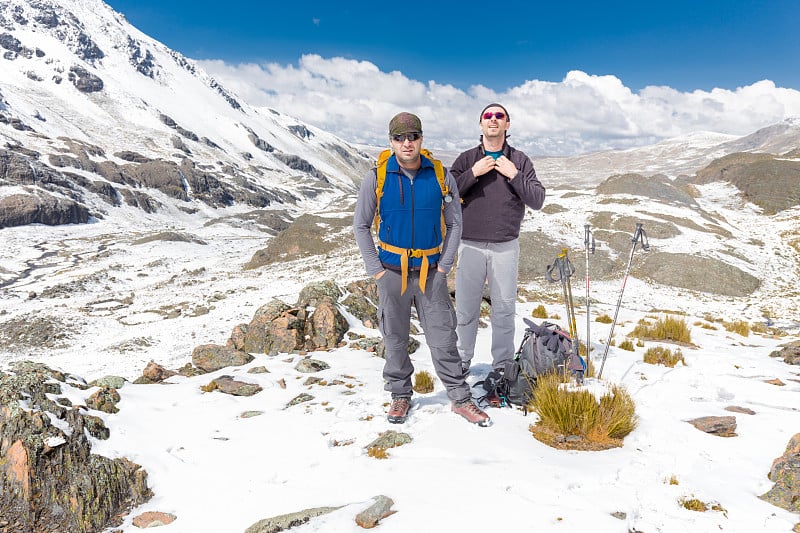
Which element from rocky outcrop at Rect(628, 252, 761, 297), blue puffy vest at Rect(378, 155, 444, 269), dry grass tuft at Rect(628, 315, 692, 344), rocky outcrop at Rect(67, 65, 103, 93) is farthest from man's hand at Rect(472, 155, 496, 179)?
rocky outcrop at Rect(67, 65, 103, 93)

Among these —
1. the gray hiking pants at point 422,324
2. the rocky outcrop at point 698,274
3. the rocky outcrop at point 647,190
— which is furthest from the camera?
the rocky outcrop at point 647,190

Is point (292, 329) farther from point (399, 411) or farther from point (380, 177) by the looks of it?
point (380, 177)

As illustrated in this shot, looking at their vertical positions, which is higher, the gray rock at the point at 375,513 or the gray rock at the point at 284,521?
the gray rock at the point at 375,513

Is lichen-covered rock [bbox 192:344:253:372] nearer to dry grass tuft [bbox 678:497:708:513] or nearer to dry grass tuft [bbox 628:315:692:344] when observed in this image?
dry grass tuft [bbox 678:497:708:513]

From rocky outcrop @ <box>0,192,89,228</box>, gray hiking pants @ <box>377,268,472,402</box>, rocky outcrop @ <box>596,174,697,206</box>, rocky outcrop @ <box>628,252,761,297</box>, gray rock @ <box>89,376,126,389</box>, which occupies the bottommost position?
rocky outcrop @ <box>628,252,761,297</box>

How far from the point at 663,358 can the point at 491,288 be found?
3579 mm

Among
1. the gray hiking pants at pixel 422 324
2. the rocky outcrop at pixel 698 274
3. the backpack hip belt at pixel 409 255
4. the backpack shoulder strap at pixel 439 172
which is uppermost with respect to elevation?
the backpack shoulder strap at pixel 439 172

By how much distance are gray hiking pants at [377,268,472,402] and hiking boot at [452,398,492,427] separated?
2.7 inches

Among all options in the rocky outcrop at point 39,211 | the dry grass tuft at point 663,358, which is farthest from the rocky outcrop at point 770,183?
the rocky outcrop at point 39,211

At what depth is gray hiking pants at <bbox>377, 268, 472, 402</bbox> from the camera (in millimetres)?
4348

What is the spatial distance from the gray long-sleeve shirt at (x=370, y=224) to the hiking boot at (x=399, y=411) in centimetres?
148

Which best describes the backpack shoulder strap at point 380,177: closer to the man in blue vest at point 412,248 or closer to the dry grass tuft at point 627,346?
the man in blue vest at point 412,248

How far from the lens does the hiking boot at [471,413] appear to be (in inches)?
167

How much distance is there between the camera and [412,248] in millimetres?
4180
